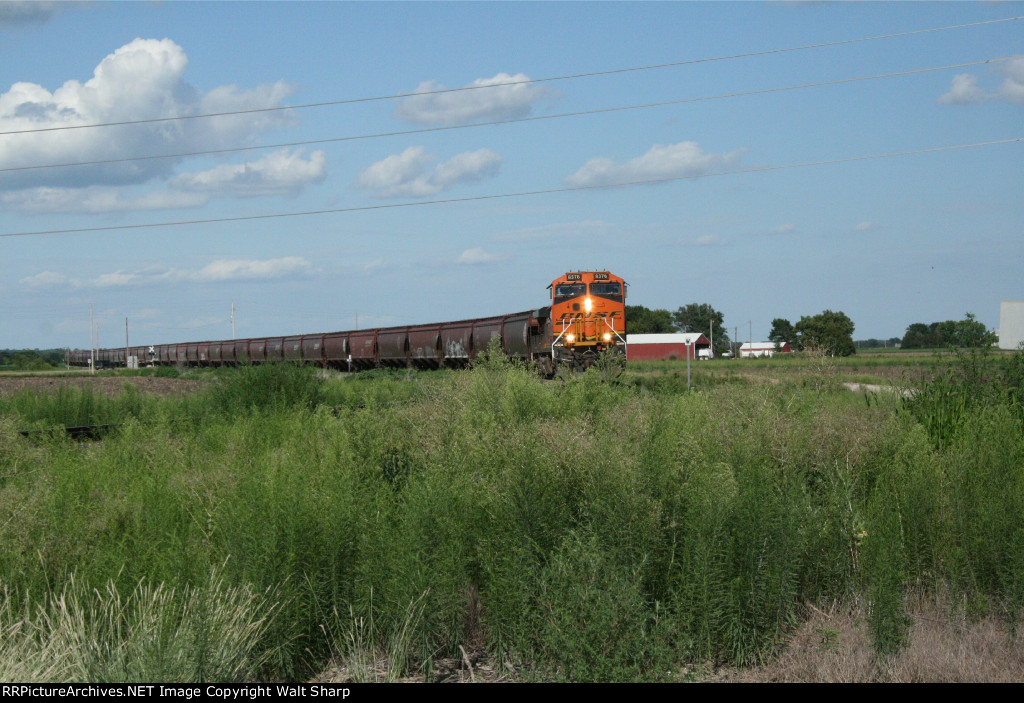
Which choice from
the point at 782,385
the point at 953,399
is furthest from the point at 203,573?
the point at 953,399

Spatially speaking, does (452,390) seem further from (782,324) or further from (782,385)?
(782,324)

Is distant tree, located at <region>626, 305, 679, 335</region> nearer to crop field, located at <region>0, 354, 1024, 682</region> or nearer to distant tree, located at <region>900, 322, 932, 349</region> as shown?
distant tree, located at <region>900, 322, 932, 349</region>

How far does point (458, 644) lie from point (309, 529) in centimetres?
135

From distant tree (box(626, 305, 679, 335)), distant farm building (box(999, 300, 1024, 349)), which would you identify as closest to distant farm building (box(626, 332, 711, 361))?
distant tree (box(626, 305, 679, 335))

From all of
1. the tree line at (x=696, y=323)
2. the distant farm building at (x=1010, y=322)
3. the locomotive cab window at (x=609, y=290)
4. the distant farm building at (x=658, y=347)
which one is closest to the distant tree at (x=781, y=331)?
the tree line at (x=696, y=323)

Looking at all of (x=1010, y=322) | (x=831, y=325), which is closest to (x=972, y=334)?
(x=1010, y=322)

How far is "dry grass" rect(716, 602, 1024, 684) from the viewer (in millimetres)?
4688

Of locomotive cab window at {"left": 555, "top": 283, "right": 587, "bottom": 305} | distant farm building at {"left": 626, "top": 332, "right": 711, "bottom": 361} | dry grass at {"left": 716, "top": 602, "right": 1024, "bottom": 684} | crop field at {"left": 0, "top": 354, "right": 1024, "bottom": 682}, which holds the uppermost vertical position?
locomotive cab window at {"left": 555, "top": 283, "right": 587, "bottom": 305}

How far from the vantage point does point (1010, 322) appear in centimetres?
5694

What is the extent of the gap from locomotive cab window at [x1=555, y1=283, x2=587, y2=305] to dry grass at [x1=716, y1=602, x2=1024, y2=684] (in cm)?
2422

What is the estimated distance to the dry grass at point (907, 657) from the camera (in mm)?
4688

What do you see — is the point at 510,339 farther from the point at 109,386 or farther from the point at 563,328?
the point at 109,386

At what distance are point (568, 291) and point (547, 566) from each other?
24.7 meters

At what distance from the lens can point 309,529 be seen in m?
5.73
